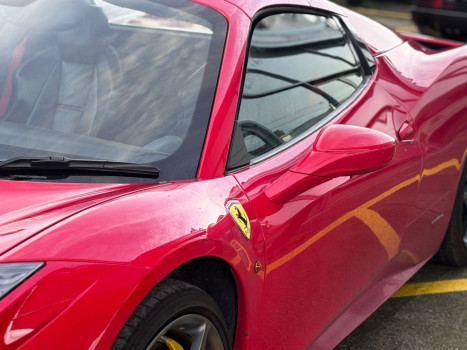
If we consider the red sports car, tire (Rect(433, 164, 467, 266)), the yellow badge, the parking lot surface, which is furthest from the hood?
tire (Rect(433, 164, 467, 266))

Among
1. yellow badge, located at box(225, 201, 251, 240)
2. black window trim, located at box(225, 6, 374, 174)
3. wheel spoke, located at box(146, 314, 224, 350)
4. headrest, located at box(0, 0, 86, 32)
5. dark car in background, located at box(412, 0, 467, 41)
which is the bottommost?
dark car in background, located at box(412, 0, 467, 41)

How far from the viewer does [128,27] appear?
2912 millimetres

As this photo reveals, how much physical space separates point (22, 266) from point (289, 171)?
1.05 m

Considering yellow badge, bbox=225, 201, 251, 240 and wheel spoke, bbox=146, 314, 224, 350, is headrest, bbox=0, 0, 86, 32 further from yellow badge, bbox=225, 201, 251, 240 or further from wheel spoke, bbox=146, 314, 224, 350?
wheel spoke, bbox=146, 314, 224, 350

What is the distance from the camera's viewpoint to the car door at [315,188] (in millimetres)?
2527

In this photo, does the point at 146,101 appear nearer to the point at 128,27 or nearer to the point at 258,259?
the point at 128,27

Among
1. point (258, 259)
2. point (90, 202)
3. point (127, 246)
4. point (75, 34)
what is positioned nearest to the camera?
point (127, 246)

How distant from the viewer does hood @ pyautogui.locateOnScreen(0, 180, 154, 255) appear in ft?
6.36

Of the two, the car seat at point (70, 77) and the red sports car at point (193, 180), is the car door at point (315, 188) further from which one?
the car seat at point (70, 77)

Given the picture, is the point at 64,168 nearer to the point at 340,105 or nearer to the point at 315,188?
the point at 315,188

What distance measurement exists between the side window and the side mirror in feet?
0.50

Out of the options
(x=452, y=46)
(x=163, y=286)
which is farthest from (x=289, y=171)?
(x=452, y=46)

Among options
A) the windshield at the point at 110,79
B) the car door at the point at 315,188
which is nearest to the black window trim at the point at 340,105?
the car door at the point at 315,188

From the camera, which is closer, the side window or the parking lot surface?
the side window
